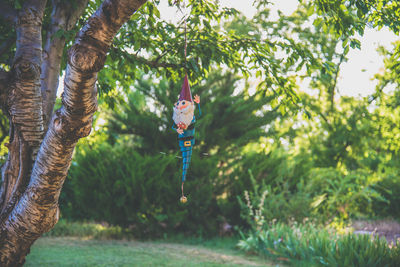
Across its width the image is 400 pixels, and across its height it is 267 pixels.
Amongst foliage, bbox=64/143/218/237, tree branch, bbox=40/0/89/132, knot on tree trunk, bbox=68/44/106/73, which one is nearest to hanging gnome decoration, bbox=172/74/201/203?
knot on tree trunk, bbox=68/44/106/73

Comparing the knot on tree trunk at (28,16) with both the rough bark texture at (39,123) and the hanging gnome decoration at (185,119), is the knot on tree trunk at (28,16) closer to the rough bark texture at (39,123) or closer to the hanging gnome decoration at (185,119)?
the rough bark texture at (39,123)

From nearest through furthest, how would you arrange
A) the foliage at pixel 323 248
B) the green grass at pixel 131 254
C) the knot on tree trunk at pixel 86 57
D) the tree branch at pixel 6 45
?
the knot on tree trunk at pixel 86 57 → the tree branch at pixel 6 45 → the foliage at pixel 323 248 → the green grass at pixel 131 254

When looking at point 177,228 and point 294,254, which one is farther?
point 177,228

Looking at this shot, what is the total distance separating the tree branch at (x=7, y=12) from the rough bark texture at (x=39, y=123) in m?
0.26

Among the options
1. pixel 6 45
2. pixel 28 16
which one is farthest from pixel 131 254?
pixel 28 16

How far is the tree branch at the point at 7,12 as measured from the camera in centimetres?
404

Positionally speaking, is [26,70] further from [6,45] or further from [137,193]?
[137,193]

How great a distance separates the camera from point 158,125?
9047 millimetres

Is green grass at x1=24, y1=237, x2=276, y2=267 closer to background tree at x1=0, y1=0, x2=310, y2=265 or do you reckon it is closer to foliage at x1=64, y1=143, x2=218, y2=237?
foliage at x1=64, y1=143, x2=218, y2=237

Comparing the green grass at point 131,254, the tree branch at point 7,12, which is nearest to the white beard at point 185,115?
the tree branch at point 7,12

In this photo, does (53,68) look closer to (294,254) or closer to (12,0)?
(12,0)

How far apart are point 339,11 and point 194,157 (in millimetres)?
5154

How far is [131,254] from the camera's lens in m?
6.49

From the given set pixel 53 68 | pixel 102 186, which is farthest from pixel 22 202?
pixel 102 186
